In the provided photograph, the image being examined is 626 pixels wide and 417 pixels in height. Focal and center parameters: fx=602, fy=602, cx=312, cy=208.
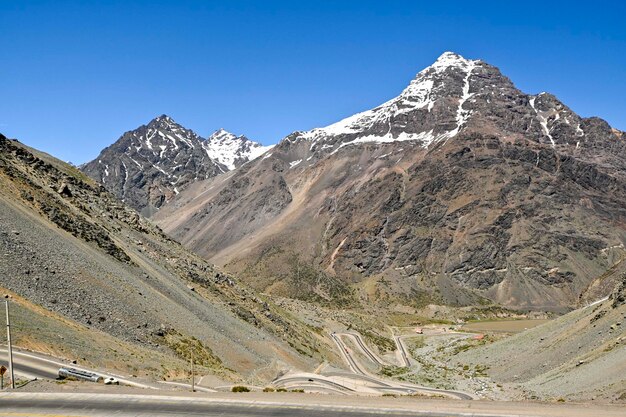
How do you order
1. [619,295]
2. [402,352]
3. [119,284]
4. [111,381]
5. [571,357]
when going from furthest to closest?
[402,352] → [619,295] → [571,357] → [119,284] → [111,381]

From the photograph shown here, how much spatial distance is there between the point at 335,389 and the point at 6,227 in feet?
141

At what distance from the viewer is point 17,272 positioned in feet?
207

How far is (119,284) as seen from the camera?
7331 centimetres

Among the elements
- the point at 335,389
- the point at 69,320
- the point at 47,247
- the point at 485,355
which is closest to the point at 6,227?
the point at 47,247

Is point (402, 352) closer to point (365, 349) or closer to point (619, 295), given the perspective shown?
point (365, 349)

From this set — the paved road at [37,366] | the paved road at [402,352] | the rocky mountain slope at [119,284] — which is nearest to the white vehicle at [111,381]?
the paved road at [37,366]

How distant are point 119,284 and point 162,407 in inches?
1477

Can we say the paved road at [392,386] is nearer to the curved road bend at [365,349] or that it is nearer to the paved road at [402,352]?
the curved road bend at [365,349]

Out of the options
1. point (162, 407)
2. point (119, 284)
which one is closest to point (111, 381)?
point (162, 407)

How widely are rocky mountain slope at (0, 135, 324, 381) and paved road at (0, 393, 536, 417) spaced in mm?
13782

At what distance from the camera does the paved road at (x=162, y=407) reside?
3700 cm

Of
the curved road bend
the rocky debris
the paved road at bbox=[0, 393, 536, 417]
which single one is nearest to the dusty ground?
the paved road at bbox=[0, 393, 536, 417]

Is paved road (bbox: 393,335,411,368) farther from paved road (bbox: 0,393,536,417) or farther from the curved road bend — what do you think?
paved road (bbox: 0,393,536,417)

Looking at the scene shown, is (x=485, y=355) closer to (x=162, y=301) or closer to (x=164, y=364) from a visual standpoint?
(x=162, y=301)
